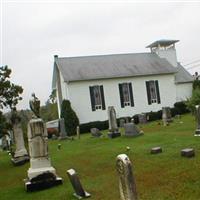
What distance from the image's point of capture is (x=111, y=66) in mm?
41281

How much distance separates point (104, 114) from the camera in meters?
39.0

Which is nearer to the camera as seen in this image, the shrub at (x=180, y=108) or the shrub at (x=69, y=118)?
the shrub at (x=69, y=118)

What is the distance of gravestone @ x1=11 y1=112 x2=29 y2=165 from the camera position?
20.2 meters

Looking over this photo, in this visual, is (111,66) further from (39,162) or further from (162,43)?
(39,162)

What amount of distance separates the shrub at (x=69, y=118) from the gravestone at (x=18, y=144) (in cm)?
1511

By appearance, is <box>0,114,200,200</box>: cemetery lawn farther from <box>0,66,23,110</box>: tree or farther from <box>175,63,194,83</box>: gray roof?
<box>175,63,194,83</box>: gray roof

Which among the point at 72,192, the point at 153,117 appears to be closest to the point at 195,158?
the point at 72,192

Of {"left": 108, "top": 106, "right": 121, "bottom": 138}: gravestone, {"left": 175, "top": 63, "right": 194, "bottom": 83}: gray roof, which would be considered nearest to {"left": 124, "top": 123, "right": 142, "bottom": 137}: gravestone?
{"left": 108, "top": 106, "right": 121, "bottom": 138}: gravestone

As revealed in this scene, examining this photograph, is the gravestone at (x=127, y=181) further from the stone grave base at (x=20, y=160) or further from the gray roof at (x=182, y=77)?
the gray roof at (x=182, y=77)

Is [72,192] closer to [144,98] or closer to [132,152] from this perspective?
[132,152]

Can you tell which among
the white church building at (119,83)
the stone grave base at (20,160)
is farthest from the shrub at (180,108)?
the stone grave base at (20,160)

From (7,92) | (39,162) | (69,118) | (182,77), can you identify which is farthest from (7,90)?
(182,77)

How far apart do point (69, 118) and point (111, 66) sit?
7.96m

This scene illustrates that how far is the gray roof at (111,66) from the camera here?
1544 inches
